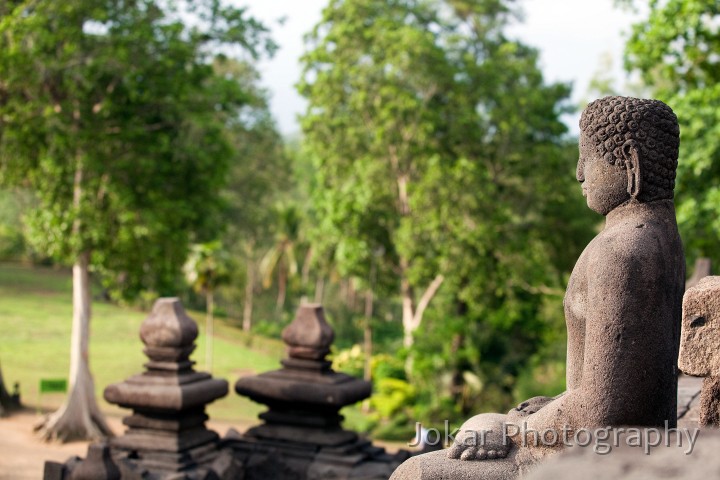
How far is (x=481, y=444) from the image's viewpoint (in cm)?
328

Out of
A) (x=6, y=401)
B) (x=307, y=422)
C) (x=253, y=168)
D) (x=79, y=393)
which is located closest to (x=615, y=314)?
(x=307, y=422)

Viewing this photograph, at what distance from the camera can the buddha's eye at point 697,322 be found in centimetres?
282

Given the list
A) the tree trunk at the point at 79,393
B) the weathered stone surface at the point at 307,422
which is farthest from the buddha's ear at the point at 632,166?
the tree trunk at the point at 79,393

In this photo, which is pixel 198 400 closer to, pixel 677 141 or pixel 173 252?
pixel 677 141

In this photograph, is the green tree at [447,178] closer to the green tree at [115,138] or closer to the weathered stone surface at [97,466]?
the green tree at [115,138]

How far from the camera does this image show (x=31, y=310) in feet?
104

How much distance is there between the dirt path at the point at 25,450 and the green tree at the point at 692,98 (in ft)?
30.5

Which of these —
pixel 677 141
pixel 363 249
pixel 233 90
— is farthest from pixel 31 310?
pixel 677 141

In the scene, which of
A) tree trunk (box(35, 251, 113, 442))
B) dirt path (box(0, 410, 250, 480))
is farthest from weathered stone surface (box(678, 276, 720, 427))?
tree trunk (box(35, 251, 113, 442))

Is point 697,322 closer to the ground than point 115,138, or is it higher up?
closer to the ground

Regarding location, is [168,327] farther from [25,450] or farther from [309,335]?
[25,450]

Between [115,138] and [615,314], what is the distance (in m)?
13.9

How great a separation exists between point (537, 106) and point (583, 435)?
18.1 metres

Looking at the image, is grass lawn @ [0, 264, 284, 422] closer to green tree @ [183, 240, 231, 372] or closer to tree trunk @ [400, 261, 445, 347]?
green tree @ [183, 240, 231, 372]
